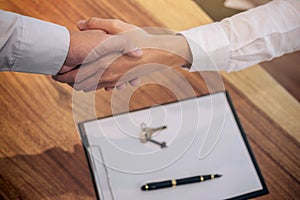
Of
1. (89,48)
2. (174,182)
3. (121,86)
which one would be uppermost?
(89,48)

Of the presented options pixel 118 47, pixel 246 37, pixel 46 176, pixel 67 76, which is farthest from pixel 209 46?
pixel 46 176

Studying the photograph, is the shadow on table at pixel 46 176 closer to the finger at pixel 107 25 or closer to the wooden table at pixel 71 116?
the wooden table at pixel 71 116

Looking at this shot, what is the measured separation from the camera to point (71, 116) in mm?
891

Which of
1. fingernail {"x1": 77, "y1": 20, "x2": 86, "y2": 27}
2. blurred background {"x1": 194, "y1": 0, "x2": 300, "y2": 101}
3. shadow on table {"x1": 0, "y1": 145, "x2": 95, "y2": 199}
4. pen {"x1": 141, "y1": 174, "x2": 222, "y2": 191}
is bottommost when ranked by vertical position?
pen {"x1": 141, "y1": 174, "x2": 222, "y2": 191}

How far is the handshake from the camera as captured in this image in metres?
0.86

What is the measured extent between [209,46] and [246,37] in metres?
0.08

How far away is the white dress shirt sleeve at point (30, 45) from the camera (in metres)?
0.79

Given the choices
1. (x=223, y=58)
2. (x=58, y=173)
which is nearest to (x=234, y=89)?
(x=223, y=58)

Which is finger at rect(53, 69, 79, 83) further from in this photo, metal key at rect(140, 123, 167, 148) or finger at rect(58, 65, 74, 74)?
metal key at rect(140, 123, 167, 148)

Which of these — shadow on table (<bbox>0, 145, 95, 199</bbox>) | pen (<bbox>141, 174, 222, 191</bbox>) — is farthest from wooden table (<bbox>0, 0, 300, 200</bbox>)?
pen (<bbox>141, 174, 222, 191</bbox>)

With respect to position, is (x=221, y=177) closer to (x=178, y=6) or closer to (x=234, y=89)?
(x=234, y=89)

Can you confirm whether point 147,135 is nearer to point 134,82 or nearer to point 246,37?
point 134,82

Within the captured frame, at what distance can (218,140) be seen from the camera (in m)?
0.90

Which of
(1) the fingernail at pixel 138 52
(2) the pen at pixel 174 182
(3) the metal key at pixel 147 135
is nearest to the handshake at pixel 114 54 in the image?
(1) the fingernail at pixel 138 52
